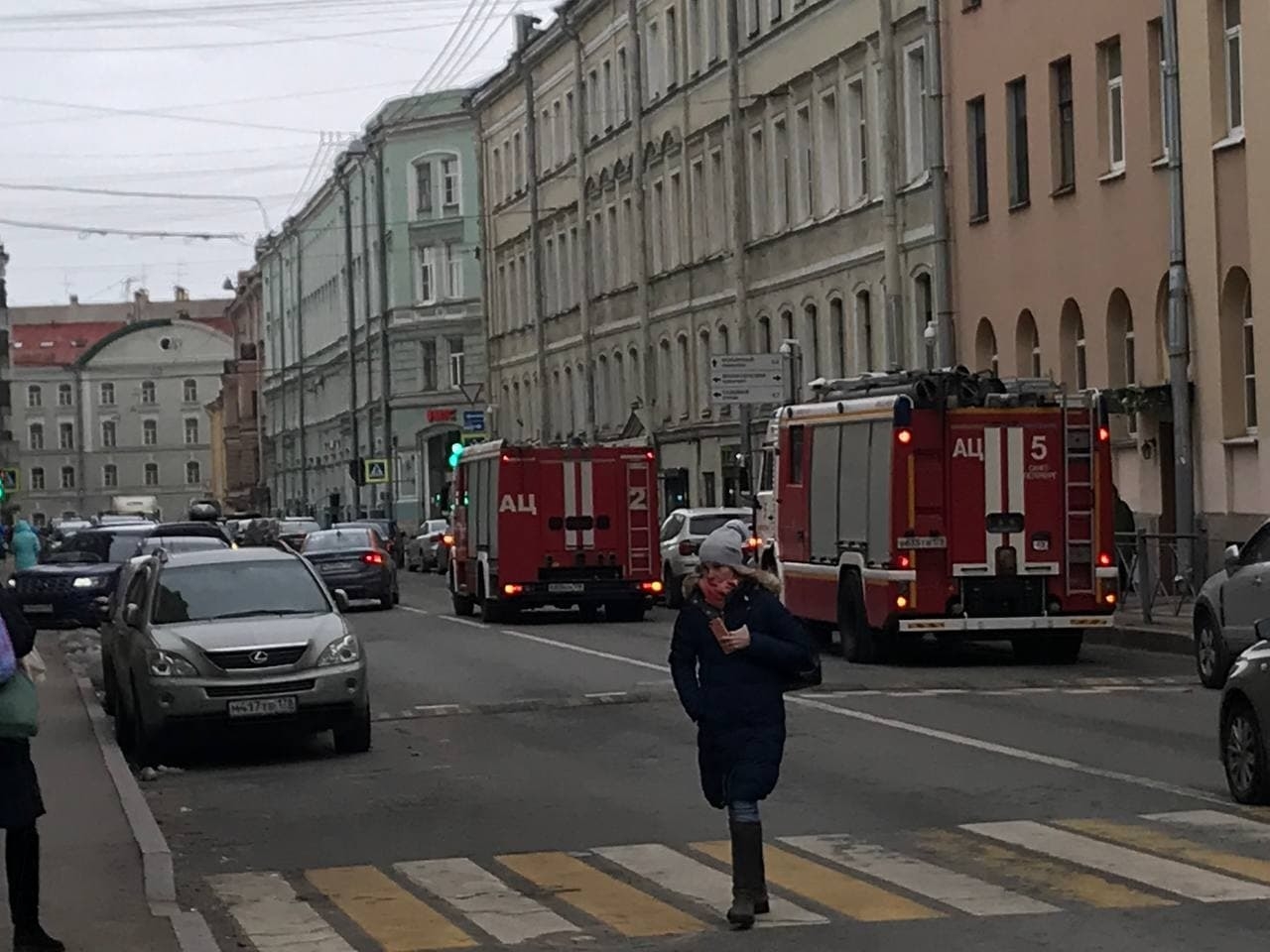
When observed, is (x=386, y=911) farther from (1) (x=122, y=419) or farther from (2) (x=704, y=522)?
(1) (x=122, y=419)

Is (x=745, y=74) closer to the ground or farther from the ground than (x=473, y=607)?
farther from the ground

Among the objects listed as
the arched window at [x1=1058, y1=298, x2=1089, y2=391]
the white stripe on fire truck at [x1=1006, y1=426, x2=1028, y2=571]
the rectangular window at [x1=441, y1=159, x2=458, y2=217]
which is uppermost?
the rectangular window at [x1=441, y1=159, x2=458, y2=217]

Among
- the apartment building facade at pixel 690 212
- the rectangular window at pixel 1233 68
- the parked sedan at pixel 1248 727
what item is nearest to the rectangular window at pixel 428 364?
the apartment building facade at pixel 690 212

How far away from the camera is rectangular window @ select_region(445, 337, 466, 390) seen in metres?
90.8

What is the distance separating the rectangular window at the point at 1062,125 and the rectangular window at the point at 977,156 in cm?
292

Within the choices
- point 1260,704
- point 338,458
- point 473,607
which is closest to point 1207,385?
point 473,607

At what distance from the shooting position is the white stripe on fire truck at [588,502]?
37438 mm

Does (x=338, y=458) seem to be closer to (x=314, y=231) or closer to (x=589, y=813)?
(x=314, y=231)

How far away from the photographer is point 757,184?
54.0m

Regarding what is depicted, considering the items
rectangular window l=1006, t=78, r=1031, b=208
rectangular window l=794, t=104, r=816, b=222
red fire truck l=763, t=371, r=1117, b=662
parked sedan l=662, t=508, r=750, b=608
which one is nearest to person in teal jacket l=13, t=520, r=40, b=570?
parked sedan l=662, t=508, r=750, b=608

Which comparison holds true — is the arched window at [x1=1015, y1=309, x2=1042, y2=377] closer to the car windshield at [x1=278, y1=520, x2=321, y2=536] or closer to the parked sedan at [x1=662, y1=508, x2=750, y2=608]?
the parked sedan at [x1=662, y1=508, x2=750, y2=608]

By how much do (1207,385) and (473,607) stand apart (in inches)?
540

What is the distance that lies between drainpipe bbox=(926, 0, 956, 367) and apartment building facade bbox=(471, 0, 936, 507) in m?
0.64

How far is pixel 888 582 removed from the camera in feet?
84.2
